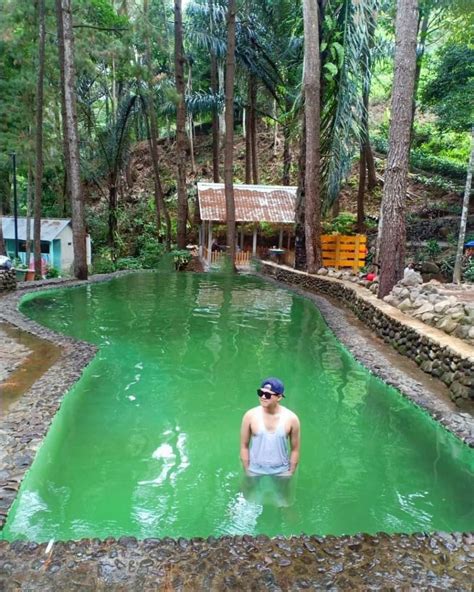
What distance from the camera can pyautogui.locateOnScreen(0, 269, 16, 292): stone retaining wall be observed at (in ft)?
43.8

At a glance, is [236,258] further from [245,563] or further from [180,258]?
[245,563]

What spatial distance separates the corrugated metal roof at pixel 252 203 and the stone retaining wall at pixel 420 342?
32.0 feet

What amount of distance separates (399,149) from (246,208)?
12.4 meters

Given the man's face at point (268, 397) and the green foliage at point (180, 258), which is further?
the green foliage at point (180, 258)

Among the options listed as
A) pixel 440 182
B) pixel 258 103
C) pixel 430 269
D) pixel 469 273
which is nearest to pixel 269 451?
pixel 469 273

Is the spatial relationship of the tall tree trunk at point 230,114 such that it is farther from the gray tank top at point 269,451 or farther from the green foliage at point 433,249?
the gray tank top at point 269,451

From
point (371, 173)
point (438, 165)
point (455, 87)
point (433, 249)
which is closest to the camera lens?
point (455, 87)

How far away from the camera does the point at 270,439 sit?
13.1ft

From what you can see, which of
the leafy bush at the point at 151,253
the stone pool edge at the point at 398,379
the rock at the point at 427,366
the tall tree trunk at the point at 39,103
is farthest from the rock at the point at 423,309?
the leafy bush at the point at 151,253

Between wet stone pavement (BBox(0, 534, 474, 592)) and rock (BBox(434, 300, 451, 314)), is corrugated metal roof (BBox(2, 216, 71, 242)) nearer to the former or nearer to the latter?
rock (BBox(434, 300, 451, 314))

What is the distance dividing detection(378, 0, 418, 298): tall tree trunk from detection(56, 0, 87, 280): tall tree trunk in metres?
9.72

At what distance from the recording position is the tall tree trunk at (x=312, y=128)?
1520cm

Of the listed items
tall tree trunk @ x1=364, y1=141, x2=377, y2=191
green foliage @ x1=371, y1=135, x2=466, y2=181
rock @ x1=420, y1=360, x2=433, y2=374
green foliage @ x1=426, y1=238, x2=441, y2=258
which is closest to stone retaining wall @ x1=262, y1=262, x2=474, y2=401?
rock @ x1=420, y1=360, x2=433, y2=374

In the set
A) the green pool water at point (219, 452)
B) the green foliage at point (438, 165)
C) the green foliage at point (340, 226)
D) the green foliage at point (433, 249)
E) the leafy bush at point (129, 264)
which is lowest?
the green pool water at point (219, 452)
